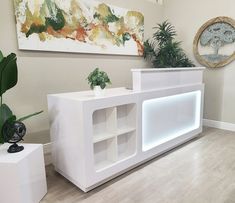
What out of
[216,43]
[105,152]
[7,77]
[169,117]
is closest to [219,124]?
[216,43]

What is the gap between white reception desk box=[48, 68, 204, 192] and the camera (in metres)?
1.89

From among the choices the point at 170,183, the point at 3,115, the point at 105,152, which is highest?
the point at 3,115

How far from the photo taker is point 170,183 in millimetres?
2123

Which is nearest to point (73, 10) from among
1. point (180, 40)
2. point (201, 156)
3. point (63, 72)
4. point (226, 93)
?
point (63, 72)

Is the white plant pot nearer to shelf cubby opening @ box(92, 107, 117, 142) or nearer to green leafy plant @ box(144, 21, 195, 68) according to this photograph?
shelf cubby opening @ box(92, 107, 117, 142)

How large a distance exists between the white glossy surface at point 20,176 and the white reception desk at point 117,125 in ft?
1.15

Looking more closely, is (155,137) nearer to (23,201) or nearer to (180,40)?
(23,201)

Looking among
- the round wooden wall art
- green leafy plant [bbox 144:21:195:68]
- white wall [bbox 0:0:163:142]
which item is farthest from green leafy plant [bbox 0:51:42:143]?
the round wooden wall art

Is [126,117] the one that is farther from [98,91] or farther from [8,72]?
[8,72]

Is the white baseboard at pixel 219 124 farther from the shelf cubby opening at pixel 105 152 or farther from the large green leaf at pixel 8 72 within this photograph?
the large green leaf at pixel 8 72

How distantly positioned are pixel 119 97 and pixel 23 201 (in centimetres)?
123

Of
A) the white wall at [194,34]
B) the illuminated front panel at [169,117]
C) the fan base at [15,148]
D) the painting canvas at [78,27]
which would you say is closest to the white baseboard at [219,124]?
the white wall at [194,34]

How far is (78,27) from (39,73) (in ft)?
2.98

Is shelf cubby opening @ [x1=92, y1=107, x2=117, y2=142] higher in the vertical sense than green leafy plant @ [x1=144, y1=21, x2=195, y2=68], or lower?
lower
